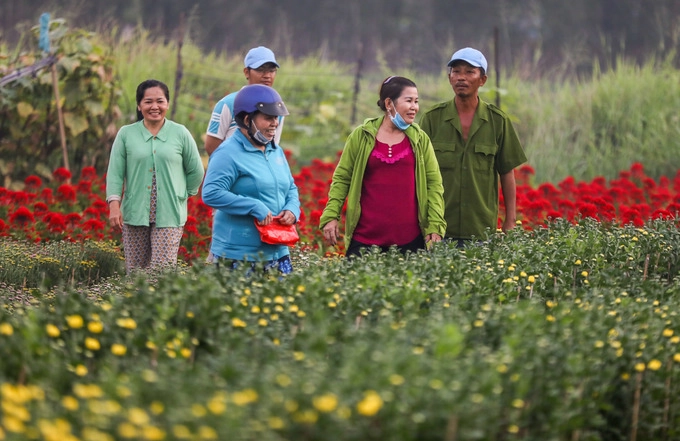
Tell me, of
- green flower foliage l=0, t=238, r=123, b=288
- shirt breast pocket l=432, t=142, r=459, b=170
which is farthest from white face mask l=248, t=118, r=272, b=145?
green flower foliage l=0, t=238, r=123, b=288

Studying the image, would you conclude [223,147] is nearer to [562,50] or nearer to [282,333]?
[282,333]

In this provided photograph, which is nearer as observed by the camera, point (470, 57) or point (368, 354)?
point (368, 354)

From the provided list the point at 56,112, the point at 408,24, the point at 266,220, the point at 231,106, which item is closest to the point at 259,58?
the point at 231,106

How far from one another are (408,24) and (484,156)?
25320 millimetres

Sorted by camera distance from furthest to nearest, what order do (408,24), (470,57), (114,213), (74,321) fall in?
1. (408,24)
2. (114,213)
3. (470,57)
4. (74,321)

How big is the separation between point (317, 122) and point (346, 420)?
12.6 m

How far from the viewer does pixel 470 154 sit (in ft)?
22.6

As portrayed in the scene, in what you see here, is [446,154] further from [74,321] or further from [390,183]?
[74,321]

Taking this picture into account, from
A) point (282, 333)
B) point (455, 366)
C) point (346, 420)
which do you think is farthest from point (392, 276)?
point (346, 420)

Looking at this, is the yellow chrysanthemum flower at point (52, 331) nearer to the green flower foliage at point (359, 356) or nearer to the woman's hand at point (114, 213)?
the green flower foliage at point (359, 356)

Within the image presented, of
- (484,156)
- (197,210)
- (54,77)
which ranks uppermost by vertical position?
(54,77)

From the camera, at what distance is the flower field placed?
11.0 feet

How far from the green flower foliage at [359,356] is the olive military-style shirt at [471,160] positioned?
2.92 feet

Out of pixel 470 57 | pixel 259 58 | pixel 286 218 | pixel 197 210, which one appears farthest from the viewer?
pixel 197 210
